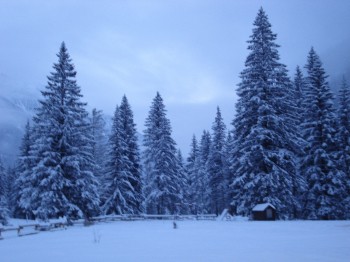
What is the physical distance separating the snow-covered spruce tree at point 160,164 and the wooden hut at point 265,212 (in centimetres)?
1629

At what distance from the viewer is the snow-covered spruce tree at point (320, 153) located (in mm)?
29516

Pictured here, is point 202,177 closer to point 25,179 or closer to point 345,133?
point 345,133

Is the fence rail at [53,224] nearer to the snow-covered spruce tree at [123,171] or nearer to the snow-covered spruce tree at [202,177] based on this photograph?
the snow-covered spruce tree at [123,171]

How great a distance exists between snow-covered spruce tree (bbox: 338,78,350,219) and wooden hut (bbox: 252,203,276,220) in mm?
10628

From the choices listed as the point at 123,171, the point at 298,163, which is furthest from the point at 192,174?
the point at 298,163

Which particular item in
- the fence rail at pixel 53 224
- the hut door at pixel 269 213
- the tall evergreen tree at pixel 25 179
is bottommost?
the fence rail at pixel 53 224

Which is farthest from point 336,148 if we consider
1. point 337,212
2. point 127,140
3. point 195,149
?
point 195,149

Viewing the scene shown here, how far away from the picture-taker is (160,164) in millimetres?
40094

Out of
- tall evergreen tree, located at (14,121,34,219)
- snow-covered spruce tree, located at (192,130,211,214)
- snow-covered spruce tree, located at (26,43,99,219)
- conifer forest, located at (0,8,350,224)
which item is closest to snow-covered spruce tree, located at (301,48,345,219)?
conifer forest, located at (0,8,350,224)

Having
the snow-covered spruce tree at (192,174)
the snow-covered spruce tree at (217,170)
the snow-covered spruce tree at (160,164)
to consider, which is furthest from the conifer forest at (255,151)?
the snow-covered spruce tree at (192,174)

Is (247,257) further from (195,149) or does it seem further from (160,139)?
(195,149)

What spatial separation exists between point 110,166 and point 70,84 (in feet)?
37.1

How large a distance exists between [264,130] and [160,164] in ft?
54.7

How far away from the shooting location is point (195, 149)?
204 ft
